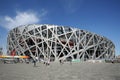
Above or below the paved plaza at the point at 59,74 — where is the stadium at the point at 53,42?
above

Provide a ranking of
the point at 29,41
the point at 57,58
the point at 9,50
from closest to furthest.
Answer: the point at 57,58 < the point at 29,41 < the point at 9,50

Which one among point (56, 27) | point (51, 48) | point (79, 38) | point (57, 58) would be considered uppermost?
point (56, 27)

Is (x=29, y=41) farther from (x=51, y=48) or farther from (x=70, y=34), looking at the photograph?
(x=70, y=34)

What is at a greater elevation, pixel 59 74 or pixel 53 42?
pixel 53 42

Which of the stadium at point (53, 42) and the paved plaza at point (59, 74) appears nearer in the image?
the paved plaza at point (59, 74)

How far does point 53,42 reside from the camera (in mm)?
54844

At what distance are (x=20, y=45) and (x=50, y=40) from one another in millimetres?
12528

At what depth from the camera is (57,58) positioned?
53.6 meters

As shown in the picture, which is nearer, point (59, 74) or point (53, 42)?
point (59, 74)

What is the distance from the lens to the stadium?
54594 mm

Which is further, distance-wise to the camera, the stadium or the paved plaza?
the stadium

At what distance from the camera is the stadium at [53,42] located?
54.6 m

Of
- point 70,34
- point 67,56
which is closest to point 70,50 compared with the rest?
point 67,56

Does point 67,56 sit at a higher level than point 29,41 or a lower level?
lower
